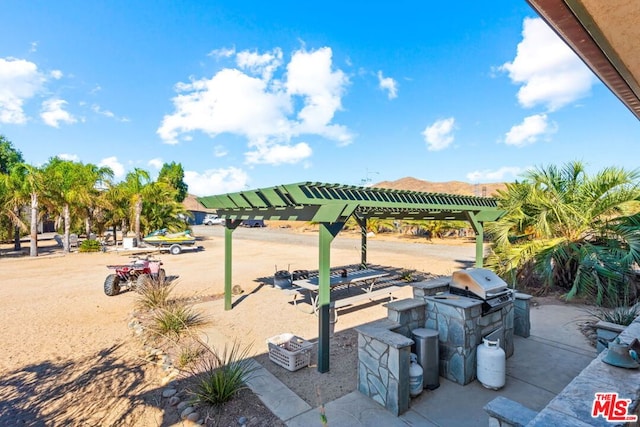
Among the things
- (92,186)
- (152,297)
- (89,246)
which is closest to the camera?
(152,297)

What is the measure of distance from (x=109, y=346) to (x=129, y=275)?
15.0 ft

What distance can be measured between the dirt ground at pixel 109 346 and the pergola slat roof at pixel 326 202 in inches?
96.0

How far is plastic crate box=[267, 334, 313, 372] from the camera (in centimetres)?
468

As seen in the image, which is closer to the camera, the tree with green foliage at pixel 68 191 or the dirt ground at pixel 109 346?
the dirt ground at pixel 109 346

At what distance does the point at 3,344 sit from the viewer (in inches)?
225

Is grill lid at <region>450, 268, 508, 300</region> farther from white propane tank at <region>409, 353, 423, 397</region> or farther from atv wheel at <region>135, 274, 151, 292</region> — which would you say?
atv wheel at <region>135, 274, 151, 292</region>

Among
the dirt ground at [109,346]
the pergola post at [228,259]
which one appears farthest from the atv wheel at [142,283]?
the pergola post at [228,259]

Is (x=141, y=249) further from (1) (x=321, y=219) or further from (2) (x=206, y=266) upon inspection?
(1) (x=321, y=219)

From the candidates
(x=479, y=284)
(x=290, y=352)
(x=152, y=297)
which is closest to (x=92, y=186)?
(x=152, y=297)

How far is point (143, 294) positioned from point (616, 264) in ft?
37.2

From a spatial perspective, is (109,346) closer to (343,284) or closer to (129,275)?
(129,275)

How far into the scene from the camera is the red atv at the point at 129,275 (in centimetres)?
906

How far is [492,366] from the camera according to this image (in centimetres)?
402

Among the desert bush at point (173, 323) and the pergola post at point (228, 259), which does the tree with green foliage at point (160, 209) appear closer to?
the pergola post at point (228, 259)
